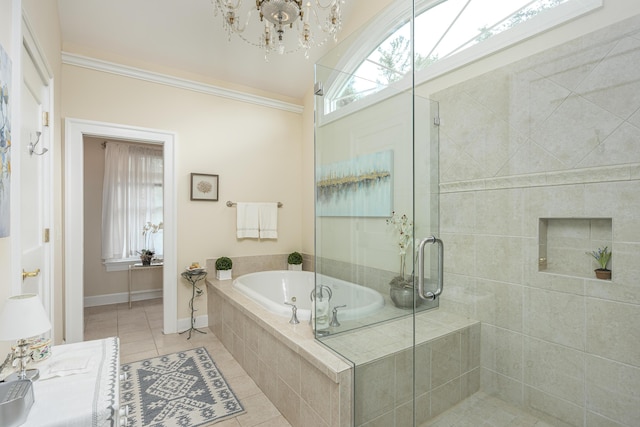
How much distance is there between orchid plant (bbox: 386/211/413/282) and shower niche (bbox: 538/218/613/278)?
2.13ft

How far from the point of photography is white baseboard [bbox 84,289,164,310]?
14.8 ft

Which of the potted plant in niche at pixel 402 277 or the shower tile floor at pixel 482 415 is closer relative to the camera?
the shower tile floor at pixel 482 415

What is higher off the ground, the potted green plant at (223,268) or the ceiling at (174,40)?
the ceiling at (174,40)

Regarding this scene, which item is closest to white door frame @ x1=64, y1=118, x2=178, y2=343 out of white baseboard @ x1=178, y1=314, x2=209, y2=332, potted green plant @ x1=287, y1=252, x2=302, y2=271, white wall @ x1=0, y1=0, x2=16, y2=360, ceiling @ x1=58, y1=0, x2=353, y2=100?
ceiling @ x1=58, y1=0, x2=353, y2=100

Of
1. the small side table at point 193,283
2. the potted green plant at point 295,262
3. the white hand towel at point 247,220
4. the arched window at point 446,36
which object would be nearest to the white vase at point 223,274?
the small side table at point 193,283

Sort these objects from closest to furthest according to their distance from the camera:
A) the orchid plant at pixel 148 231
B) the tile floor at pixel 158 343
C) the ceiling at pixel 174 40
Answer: the tile floor at pixel 158 343 → the ceiling at pixel 174 40 → the orchid plant at pixel 148 231

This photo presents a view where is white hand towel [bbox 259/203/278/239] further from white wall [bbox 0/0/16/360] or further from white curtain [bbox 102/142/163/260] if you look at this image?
white wall [bbox 0/0/16/360]

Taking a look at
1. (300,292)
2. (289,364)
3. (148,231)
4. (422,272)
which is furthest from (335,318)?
(148,231)

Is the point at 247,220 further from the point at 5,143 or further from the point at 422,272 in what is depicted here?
the point at 5,143

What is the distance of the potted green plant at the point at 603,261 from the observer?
139cm

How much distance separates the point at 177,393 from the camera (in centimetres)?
229

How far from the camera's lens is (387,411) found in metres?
1.62

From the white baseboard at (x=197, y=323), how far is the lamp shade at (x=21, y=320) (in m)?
2.57

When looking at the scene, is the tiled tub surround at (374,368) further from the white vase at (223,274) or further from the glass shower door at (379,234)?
the white vase at (223,274)
